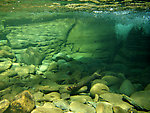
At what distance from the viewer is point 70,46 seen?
37.1 feet

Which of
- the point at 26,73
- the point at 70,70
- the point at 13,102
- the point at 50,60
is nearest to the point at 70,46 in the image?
the point at 50,60

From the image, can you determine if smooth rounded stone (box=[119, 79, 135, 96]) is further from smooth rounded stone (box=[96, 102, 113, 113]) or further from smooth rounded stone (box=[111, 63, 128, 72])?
smooth rounded stone (box=[111, 63, 128, 72])

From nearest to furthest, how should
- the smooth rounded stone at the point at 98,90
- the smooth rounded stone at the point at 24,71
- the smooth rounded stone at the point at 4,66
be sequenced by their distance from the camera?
the smooth rounded stone at the point at 98,90, the smooth rounded stone at the point at 24,71, the smooth rounded stone at the point at 4,66

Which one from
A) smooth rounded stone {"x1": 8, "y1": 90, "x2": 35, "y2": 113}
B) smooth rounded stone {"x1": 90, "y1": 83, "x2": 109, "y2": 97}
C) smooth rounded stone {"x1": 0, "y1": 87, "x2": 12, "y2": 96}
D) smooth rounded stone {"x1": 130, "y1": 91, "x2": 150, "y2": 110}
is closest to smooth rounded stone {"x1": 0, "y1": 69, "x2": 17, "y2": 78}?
smooth rounded stone {"x1": 0, "y1": 87, "x2": 12, "y2": 96}

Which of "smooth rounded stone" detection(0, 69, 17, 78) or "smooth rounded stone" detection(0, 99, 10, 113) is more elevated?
"smooth rounded stone" detection(0, 99, 10, 113)

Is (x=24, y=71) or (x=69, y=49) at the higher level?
(x=69, y=49)

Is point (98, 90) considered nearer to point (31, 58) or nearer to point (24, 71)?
point (24, 71)

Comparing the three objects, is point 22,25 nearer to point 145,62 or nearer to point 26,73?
point 26,73

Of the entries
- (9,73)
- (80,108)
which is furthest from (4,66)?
(80,108)

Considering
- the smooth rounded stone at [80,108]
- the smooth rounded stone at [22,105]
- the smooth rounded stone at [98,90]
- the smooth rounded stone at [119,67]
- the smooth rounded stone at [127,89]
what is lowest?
the smooth rounded stone at [119,67]

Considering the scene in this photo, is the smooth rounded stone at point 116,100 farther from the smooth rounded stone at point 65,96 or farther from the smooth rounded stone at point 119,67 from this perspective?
the smooth rounded stone at point 119,67

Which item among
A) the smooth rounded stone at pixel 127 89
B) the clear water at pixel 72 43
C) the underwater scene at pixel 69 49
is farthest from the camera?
the clear water at pixel 72 43

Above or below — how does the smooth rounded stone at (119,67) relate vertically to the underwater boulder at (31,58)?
below

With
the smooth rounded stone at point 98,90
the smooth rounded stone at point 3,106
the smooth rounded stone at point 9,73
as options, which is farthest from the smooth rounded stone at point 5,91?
the smooth rounded stone at point 98,90
